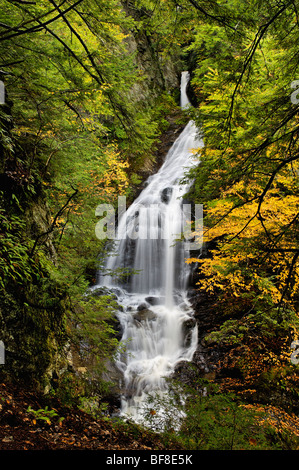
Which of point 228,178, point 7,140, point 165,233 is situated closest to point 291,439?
point 228,178

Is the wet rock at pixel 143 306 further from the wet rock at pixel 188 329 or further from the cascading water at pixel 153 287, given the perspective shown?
the wet rock at pixel 188 329

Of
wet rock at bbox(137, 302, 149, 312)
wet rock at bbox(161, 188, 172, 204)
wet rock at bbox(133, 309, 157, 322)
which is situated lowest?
wet rock at bbox(133, 309, 157, 322)

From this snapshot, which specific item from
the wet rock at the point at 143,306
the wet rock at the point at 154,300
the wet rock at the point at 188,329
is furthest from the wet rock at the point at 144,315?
the wet rock at the point at 188,329

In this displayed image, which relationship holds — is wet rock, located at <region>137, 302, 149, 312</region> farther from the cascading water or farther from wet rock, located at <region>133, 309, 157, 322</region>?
wet rock, located at <region>133, 309, 157, 322</region>

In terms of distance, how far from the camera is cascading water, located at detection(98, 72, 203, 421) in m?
7.29

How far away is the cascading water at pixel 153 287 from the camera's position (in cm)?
729

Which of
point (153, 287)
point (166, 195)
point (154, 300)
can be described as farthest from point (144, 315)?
point (166, 195)

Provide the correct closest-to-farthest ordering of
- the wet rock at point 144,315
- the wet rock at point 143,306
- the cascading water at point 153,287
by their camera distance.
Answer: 1. the cascading water at point 153,287
2. the wet rock at point 144,315
3. the wet rock at point 143,306

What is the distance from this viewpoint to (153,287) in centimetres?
1097

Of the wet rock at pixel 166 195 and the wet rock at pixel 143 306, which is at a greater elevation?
the wet rock at pixel 166 195

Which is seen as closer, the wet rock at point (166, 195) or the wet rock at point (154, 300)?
the wet rock at point (154, 300)

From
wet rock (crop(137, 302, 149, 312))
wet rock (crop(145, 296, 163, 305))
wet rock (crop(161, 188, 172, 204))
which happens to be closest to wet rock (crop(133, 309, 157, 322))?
wet rock (crop(137, 302, 149, 312))

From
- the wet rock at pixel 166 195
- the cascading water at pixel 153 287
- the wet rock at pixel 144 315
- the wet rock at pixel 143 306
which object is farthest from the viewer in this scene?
the wet rock at pixel 166 195
